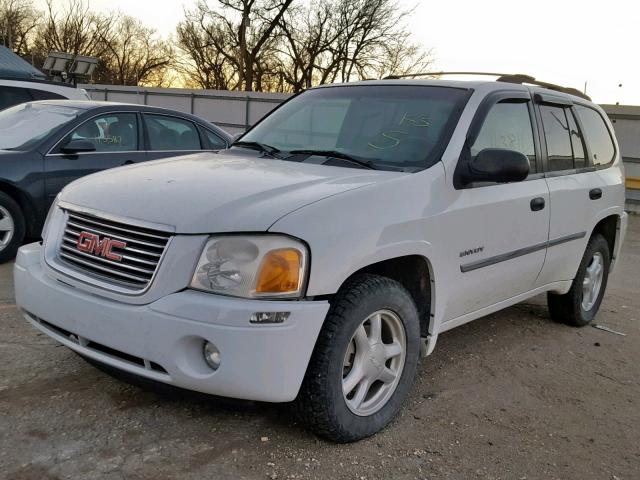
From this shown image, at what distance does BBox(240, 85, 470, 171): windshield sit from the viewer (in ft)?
11.3

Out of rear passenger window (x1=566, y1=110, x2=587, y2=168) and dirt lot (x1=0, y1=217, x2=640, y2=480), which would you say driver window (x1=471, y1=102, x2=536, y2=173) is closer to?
rear passenger window (x1=566, y1=110, x2=587, y2=168)

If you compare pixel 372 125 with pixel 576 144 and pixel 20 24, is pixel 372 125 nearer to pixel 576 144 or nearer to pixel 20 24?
pixel 576 144

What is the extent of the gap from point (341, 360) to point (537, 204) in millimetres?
1868

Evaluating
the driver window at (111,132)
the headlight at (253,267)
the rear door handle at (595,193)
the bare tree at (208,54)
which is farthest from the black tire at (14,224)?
the bare tree at (208,54)

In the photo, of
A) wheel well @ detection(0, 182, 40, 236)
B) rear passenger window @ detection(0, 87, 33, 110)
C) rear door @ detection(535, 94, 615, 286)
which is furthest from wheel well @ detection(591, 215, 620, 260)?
rear passenger window @ detection(0, 87, 33, 110)

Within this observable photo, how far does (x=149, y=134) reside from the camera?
22.2ft

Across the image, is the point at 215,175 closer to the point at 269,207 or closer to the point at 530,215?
the point at 269,207

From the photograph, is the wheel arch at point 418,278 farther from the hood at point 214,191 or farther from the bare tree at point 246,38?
the bare tree at point 246,38

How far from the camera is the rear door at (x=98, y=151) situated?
6.01m

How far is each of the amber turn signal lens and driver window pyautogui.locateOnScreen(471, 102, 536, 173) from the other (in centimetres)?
144

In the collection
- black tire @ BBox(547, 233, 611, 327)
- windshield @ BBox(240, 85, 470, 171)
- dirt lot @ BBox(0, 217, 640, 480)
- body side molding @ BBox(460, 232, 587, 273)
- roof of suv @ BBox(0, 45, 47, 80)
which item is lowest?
dirt lot @ BBox(0, 217, 640, 480)

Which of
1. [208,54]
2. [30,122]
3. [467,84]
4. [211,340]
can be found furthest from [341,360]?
[208,54]

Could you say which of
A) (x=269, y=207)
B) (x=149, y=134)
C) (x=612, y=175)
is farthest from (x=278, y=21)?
(x=269, y=207)

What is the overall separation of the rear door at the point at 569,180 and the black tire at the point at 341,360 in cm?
169
